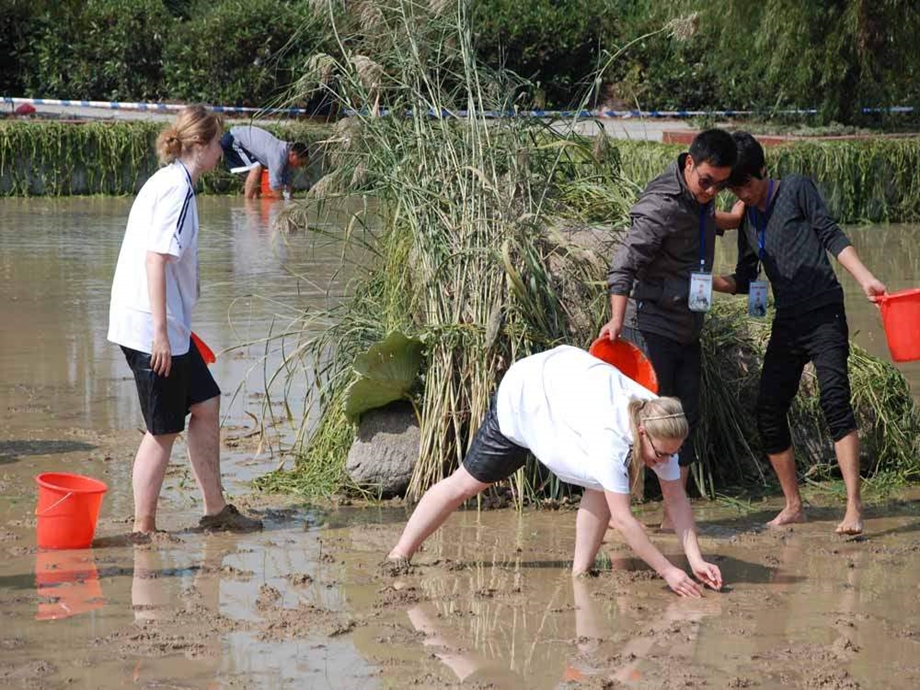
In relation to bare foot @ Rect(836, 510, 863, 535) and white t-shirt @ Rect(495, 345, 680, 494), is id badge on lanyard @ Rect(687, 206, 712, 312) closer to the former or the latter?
white t-shirt @ Rect(495, 345, 680, 494)

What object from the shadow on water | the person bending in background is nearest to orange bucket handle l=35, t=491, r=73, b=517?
the shadow on water

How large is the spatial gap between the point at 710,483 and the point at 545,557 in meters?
1.30

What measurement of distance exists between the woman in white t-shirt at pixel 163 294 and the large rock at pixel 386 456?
3.23 feet

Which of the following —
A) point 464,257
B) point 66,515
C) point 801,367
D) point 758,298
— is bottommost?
point 66,515

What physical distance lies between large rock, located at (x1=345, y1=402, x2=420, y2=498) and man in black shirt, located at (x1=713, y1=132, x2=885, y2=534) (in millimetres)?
1617

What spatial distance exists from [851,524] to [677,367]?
99 cm

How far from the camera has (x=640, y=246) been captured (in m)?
5.64

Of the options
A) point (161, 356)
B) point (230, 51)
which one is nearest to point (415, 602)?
point (161, 356)

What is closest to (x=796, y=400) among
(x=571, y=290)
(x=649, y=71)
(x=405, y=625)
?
(x=571, y=290)

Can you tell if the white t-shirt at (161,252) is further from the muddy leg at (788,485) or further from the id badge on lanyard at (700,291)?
the muddy leg at (788,485)

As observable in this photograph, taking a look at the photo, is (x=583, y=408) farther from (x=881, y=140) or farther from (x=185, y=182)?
(x=881, y=140)

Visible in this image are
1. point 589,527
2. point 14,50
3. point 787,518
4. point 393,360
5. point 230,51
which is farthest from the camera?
point 14,50

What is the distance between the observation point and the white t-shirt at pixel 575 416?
4.73 meters

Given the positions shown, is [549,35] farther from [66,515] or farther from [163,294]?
[66,515]
